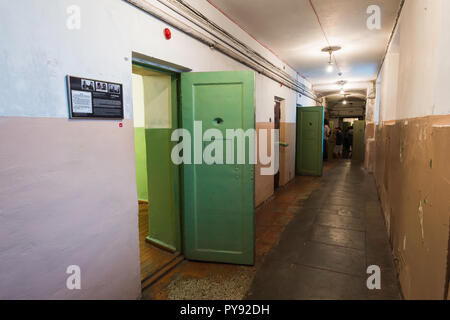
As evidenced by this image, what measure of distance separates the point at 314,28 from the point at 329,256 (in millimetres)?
3353

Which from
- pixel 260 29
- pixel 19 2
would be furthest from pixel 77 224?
pixel 260 29

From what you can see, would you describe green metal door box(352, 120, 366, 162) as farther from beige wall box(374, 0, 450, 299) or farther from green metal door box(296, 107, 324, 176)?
beige wall box(374, 0, 450, 299)

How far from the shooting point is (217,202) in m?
2.89

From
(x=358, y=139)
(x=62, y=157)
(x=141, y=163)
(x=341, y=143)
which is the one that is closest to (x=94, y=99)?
(x=62, y=157)

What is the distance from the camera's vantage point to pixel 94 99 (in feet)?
5.94

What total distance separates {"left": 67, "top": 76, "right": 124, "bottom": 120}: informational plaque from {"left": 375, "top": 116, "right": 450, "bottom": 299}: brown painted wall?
2068mm

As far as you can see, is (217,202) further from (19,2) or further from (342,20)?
(342,20)

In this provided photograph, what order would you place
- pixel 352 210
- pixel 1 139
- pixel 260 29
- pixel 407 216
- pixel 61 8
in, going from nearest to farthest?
pixel 1 139 < pixel 61 8 < pixel 407 216 < pixel 260 29 < pixel 352 210

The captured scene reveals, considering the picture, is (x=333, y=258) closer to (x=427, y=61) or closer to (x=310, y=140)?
(x=427, y=61)

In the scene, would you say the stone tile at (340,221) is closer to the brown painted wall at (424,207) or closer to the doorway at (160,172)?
the brown painted wall at (424,207)

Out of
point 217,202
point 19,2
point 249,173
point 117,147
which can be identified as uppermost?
point 19,2

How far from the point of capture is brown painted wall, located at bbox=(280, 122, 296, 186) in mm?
6457

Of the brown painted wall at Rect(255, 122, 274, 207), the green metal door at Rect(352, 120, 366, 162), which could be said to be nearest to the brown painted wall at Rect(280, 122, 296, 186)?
the brown painted wall at Rect(255, 122, 274, 207)
